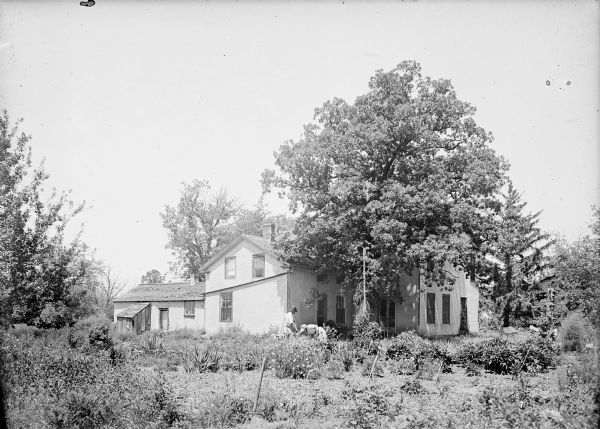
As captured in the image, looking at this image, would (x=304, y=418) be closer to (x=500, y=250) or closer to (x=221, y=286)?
(x=500, y=250)

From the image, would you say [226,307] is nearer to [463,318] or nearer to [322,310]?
[322,310]

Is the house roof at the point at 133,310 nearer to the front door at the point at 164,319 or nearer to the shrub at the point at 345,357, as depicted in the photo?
the front door at the point at 164,319

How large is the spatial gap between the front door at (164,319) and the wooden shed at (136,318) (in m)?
1.01

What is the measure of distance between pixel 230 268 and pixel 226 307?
103 inches

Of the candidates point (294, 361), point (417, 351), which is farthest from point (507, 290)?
point (294, 361)

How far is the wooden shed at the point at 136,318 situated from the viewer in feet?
116

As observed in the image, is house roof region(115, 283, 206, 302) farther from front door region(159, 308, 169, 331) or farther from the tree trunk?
the tree trunk

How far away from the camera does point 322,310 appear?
31.6 meters

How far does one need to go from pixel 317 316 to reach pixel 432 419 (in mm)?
23801

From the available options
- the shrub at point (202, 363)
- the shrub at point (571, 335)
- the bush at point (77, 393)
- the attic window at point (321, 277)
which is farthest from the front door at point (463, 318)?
the bush at point (77, 393)

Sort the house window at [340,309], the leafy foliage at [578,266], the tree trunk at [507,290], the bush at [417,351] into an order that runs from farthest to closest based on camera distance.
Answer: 1. the tree trunk at [507,290]
2. the house window at [340,309]
3. the leafy foliage at [578,266]
4. the bush at [417,351]

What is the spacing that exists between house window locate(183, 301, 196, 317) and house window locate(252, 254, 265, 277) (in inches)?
278

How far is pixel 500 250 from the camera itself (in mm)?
26625

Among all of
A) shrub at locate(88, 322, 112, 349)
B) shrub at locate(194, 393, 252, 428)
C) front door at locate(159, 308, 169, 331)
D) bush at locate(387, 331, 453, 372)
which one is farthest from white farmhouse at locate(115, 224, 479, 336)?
shrub at locate(194, 393, 252, 428)
